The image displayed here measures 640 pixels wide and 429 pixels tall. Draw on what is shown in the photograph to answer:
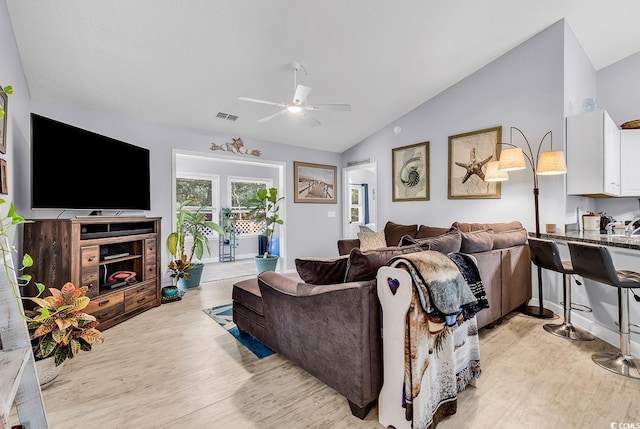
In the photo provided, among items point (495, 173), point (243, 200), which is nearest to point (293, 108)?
point (495, 173)

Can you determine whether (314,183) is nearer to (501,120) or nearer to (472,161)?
(472,161)

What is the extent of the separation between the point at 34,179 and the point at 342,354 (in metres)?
2.94

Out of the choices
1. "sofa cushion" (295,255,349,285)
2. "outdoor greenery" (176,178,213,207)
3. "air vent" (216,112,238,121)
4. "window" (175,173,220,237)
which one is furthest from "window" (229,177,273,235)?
"sofa cushion" (295,255,349,285)

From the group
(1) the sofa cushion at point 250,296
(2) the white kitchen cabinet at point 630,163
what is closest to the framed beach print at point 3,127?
(1) the sofa cushion at point 250,296

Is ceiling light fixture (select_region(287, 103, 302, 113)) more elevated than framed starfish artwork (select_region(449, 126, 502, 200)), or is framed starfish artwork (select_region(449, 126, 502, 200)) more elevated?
ceiling light fixture (select_region(287, 103, 302, 113))

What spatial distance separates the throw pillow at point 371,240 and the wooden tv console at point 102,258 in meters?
2.86

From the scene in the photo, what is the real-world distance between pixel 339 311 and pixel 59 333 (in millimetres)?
1824

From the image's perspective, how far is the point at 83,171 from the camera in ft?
9.46

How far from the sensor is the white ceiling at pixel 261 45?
247 centimetres

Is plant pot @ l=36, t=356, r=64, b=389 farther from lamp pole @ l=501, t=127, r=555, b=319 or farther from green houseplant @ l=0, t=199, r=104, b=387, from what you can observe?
lamp pole @ l=501, t=127, r=555, b=319

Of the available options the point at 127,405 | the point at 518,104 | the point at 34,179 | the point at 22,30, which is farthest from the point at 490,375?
the point at 22,30

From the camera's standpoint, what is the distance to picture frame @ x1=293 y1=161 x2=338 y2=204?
220 inches

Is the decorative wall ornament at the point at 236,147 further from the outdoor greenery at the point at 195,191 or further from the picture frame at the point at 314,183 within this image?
the outdoor greenery at the point at 195,191

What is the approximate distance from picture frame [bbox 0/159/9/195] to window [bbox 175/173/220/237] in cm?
450
